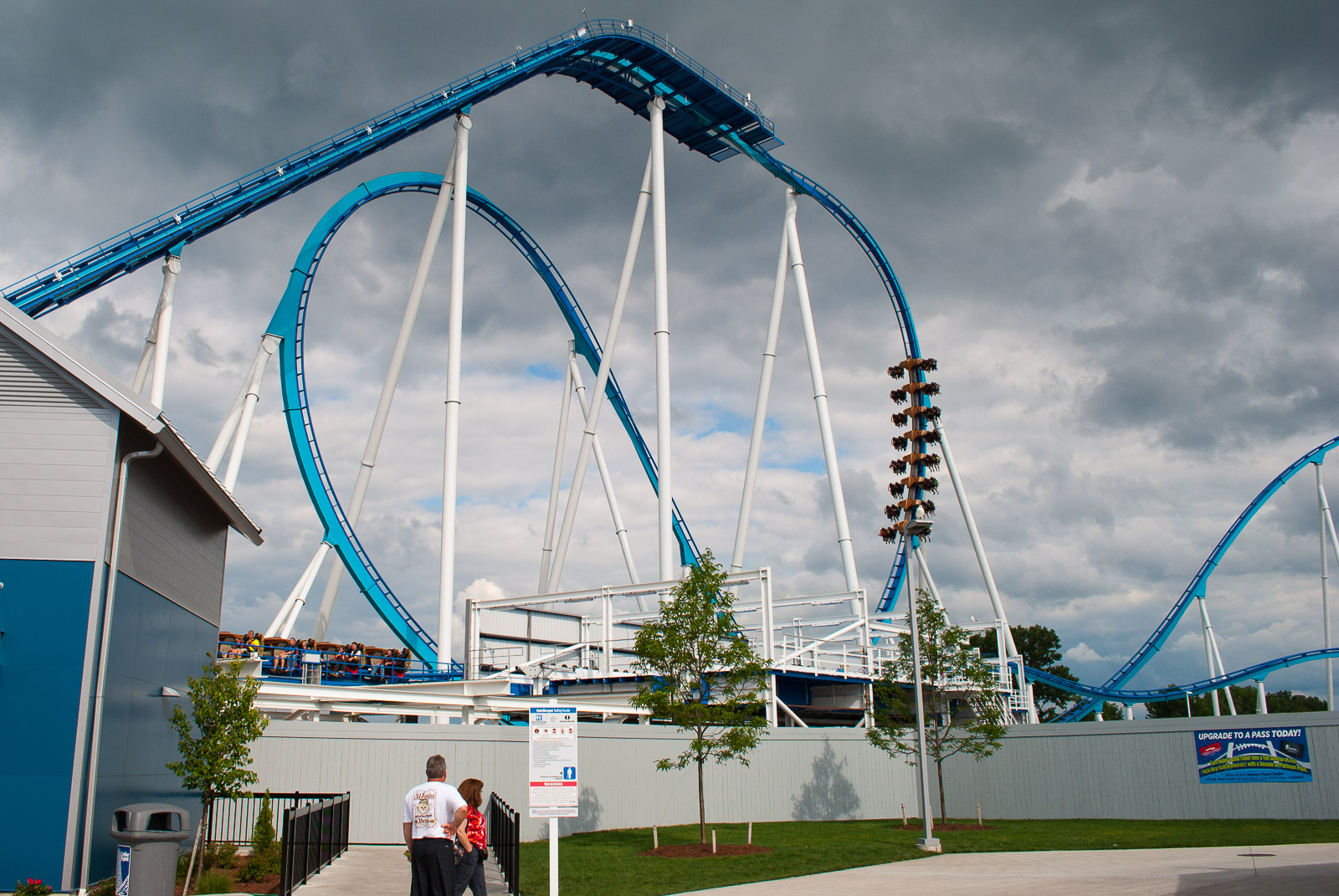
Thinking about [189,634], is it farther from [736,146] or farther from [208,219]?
[736,146]

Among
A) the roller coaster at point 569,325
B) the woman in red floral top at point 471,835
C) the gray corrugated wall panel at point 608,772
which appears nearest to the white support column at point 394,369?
the roller coaster at point 569,325

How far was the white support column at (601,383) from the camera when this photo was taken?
31750 mm

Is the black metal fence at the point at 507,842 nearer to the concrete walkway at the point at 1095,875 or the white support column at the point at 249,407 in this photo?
the concrete walkway at the point at 1095,875

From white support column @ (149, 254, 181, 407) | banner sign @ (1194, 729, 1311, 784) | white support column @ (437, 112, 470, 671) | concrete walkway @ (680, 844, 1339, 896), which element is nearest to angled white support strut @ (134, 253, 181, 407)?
white support column @ (149, 254, 181, 407)

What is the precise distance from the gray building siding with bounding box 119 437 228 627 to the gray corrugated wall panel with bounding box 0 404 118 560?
41 cm

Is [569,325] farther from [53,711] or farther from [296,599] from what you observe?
[53,711]

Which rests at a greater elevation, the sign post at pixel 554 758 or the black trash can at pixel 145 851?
the sign post at pixel 554 758

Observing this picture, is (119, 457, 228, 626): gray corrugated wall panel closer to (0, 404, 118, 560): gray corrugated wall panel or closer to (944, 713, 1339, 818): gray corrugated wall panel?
(0, 404, 118, 560): gray corrugated wall panel

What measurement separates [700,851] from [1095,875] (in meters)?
6.09

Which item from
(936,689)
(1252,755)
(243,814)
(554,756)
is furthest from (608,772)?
(1252,755)

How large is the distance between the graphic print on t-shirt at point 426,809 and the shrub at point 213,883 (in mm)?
5622

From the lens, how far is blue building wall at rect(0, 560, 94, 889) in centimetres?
1038

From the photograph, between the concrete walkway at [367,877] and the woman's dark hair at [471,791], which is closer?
the woman's dark hair at [471,791]

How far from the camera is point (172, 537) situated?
1386 cm
